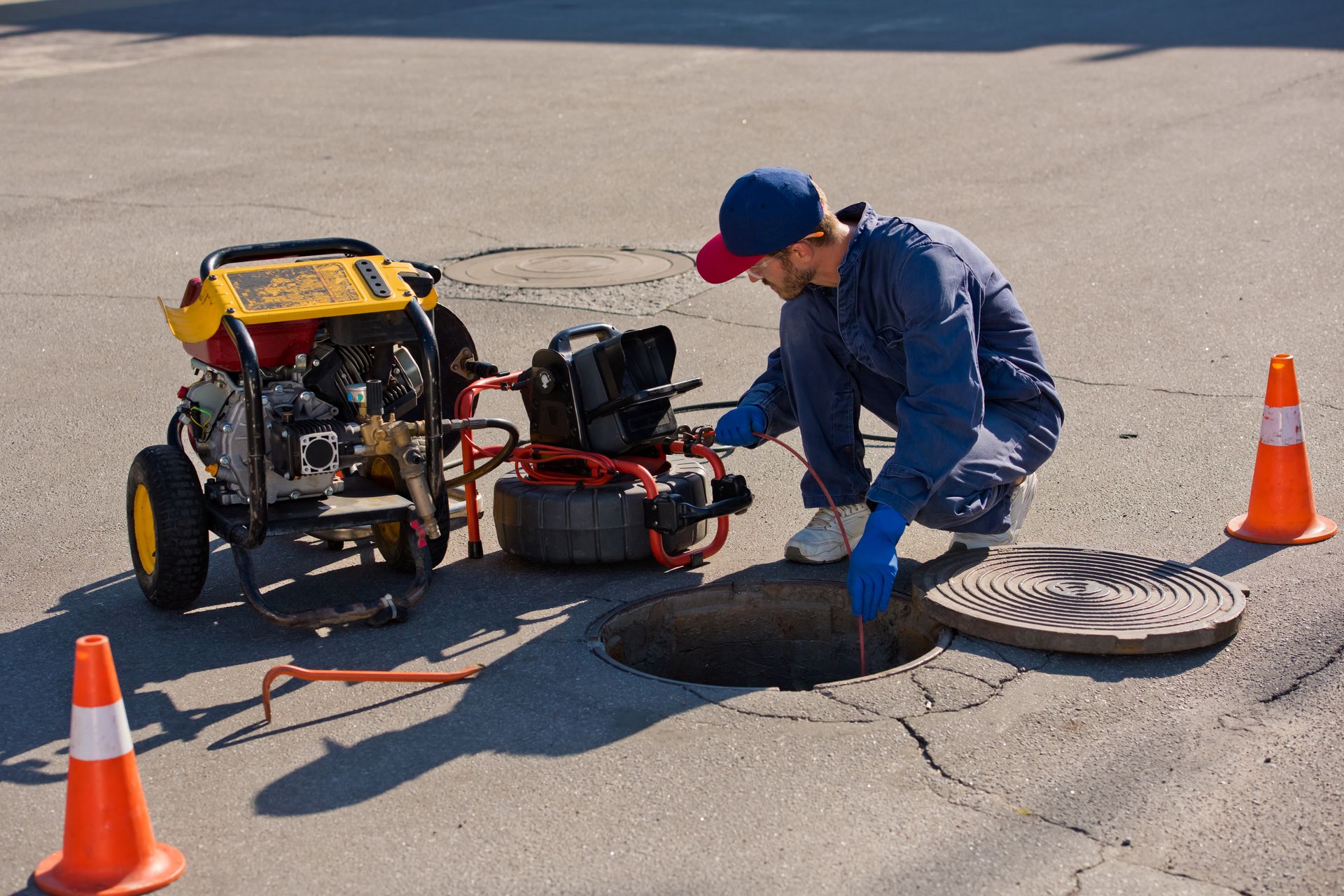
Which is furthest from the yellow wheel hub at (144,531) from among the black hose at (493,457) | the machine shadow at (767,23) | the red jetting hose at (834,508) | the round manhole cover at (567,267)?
the machine shadow at (767,23)

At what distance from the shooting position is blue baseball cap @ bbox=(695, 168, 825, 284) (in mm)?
4109

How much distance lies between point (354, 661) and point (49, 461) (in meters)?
2.39

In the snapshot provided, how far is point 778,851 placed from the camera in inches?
125

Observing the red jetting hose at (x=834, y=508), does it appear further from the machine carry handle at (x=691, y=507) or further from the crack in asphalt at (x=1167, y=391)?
the crack in asphalt at (x=1167, y=391)

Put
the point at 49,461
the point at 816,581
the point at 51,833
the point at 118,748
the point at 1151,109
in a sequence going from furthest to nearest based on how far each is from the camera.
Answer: the point at 1151,109 → the point at 49,461 → the point at 816,581 → the point at 51,833 → the point at 118,748

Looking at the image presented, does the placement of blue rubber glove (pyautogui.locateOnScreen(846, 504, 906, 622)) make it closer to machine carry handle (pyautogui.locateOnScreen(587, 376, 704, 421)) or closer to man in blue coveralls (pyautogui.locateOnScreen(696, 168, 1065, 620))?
man in blue coveralls (pyautogui.locateOnScreen(696, 168, 1065, 620))

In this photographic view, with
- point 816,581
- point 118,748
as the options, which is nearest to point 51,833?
point 118,748

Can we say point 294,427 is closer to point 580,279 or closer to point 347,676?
point 347,676

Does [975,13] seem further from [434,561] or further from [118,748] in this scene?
[118,748]

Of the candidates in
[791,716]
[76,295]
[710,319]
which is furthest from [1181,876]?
[76,295]

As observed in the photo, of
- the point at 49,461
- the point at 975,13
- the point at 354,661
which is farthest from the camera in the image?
the point at 975,13

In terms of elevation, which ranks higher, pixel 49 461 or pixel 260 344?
pixel 260 344

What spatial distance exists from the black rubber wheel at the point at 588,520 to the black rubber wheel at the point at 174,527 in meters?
0.97

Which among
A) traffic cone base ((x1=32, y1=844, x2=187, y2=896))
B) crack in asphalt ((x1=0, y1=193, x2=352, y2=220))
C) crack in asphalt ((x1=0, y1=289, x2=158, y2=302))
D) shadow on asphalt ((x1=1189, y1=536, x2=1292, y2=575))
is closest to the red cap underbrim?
shadow on asphalt ((x1=1189, y1=536, x2=1292, y2=575))
